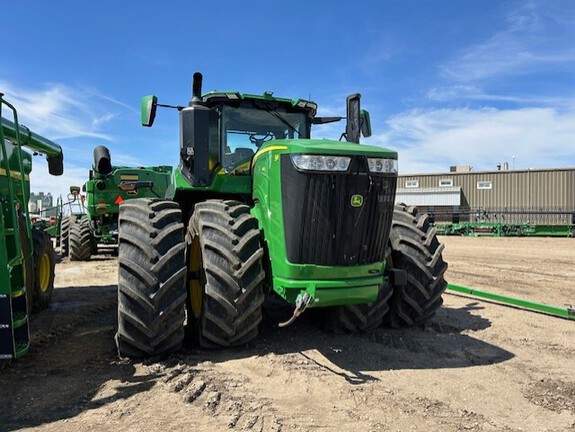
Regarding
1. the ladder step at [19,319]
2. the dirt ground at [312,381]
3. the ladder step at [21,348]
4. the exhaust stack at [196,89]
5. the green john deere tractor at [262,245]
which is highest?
the exhaust stack at [196,89]

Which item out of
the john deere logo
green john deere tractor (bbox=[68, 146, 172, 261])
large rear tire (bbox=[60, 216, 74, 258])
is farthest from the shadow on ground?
large rear tire (bbox=[60, 216, 74, 258])

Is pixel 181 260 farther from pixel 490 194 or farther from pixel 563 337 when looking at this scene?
pixel 490 194

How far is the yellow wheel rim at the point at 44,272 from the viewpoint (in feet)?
22.7

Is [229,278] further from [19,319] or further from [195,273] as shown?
[19,319]

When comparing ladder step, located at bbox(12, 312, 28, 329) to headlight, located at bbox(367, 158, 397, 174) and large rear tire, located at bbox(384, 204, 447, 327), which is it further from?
large rear tire, located at bbox(384, 204, 447, 327)

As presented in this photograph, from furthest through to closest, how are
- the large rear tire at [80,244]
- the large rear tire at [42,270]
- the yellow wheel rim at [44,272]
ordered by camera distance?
the large rear tire at [80,244]
the yellow wheel rim at [44,272]
the large rear tire at [42,270]

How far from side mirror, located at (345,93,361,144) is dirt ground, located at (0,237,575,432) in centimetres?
222

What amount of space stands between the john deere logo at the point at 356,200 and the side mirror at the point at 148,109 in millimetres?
2404

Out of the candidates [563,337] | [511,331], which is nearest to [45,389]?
[511,331]

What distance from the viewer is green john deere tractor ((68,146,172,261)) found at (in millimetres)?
13383

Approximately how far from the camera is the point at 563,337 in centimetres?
533

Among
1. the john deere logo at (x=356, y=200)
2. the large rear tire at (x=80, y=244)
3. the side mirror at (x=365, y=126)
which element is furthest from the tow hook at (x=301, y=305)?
the large rear tire at (x=80, y=244)

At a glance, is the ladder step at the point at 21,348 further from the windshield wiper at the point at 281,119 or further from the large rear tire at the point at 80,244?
the large rear tire at the point at 80,244

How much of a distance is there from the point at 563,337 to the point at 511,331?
1.70 ft
